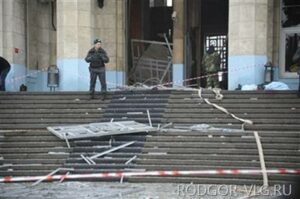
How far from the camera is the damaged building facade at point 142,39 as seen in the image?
16297 mm

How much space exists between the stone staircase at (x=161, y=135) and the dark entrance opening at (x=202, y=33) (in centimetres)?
594

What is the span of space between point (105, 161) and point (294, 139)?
3718 millimetres

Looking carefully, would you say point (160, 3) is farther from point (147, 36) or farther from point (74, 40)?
point (74, 40)

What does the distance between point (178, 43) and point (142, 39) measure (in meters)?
3.02

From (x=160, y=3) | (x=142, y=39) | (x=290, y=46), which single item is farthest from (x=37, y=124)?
(x=160, y=3)

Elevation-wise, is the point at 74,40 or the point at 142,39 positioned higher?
the point at 142,39

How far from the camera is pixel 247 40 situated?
52.9 ft

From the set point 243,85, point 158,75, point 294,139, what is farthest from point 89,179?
point 158,75

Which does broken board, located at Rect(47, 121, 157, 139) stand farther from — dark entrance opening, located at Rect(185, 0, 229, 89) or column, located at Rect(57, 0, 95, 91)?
dark entrance opening, located at Rect(185, 0, 229, 89)

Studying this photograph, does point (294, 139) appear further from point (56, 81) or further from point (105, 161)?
point (56, 81)

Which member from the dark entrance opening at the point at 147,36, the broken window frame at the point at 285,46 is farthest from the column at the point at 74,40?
the broken window frame at the point at 285,46

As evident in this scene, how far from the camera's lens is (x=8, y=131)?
1316 cm

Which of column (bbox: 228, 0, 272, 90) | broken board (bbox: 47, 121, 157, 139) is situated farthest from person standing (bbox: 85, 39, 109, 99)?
column (bbox: 228, 0, 272, 90)

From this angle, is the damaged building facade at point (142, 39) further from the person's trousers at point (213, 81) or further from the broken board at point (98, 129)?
the broken board at point (98, 129)
